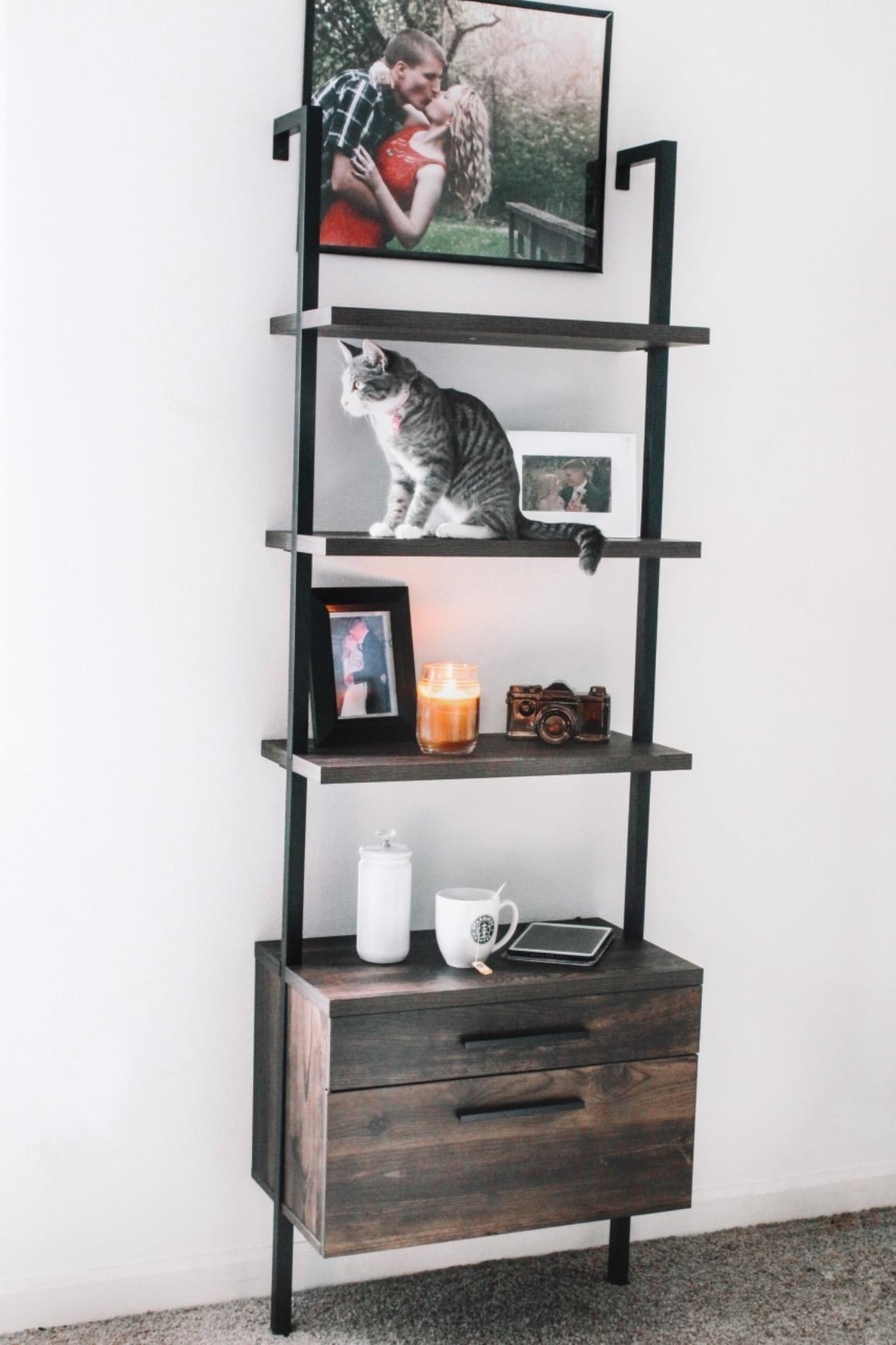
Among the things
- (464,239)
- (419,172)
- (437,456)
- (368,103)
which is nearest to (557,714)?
(437,456)

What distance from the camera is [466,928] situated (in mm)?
2148

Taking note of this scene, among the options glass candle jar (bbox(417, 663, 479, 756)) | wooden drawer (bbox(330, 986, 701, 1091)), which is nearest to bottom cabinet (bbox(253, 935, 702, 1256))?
wooden drawer (bbox(330, 986, 701, 1091))

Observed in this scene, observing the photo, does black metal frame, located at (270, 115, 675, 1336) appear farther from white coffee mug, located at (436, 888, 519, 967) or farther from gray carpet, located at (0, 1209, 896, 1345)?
white coffee mug, located at (436, 888, 519, 967)

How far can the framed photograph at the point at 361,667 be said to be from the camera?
214 centimetres

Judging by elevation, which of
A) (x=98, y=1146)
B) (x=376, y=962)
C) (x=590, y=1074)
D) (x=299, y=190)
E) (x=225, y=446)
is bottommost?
(x=98, y=1146)

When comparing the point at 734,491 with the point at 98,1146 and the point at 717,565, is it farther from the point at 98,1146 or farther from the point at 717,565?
the point at 98,1146

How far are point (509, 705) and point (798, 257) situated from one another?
960 mm

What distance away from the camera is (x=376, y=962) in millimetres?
2178

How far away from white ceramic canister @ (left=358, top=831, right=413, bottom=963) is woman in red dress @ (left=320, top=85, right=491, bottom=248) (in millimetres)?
930

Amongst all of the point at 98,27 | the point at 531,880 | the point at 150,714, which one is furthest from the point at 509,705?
the point at 98,27

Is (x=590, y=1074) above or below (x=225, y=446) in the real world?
below

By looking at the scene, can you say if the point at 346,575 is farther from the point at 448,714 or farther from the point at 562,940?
the point at 562,940

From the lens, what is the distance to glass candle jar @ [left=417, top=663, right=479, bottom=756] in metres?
2.12

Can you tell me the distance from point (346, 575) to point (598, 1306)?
4.16 feet
